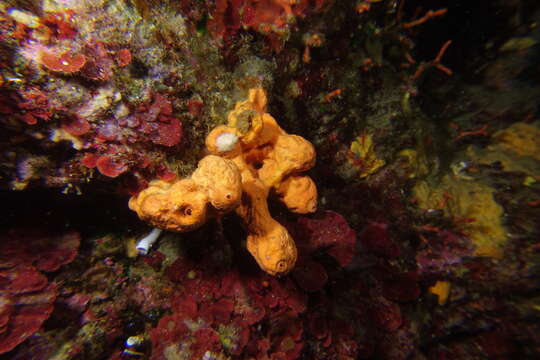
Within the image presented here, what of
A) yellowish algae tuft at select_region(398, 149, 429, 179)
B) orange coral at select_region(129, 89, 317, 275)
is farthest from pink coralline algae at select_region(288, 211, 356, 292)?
yellowish algae tuft at select_region(398, 149, 429, 179)

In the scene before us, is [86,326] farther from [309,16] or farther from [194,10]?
[309,16]

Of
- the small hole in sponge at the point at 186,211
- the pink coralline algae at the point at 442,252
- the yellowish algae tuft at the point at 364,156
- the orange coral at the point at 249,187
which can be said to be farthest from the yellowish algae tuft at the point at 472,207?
the small hole in sponge at the point at 186,211

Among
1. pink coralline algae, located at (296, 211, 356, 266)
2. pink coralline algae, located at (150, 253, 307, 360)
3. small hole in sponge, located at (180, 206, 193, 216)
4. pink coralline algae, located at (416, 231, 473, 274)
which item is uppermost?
small hole in sponge, located at (180, 206, 193, 216)

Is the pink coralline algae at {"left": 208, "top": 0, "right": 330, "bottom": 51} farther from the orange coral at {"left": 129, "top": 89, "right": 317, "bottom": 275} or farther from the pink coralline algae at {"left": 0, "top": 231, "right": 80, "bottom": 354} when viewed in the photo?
the pink coralline algae at {"left": 0, "top": 231, "right": 80, "bottom": 354}

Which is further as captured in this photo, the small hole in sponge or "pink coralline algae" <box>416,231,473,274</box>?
"pink coralline algae" <box>416,231,473,274</box>

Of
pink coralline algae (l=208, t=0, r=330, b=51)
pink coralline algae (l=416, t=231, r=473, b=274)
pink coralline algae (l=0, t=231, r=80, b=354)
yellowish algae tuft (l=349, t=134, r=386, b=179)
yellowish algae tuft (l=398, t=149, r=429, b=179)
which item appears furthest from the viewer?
yellowish algae tuft (l=398, t=149, r=429, b=179)

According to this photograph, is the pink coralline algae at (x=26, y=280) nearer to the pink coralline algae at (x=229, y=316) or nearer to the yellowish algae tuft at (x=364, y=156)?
the pink coralline algae at (x=229, y=316)

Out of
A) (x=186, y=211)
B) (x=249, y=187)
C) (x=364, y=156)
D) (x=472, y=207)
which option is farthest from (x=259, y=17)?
(x=472, y=207)
